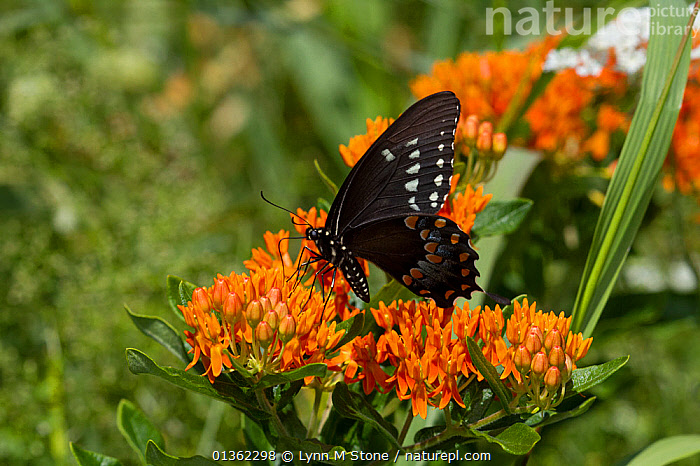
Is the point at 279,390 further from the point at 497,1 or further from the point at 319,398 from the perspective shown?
the point at 497,1

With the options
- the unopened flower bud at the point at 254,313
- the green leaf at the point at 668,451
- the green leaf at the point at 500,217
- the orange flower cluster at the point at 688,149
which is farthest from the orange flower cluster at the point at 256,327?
the orange flower cluster at the point at 688,149

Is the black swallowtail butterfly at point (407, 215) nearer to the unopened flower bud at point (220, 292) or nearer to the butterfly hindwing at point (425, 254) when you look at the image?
the butterfly hindwing at point (425, 254)

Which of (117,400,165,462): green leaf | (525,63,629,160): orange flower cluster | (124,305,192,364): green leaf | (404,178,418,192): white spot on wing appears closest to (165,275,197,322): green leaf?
(124,305,192,364): green leaf

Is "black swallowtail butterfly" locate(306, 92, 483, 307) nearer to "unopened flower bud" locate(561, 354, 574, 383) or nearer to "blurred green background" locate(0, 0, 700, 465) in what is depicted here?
"unopened flower bud" locate(561, 354, 574, 383)

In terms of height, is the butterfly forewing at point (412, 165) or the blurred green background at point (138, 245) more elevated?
the butterfly forewing at point (412, 165)

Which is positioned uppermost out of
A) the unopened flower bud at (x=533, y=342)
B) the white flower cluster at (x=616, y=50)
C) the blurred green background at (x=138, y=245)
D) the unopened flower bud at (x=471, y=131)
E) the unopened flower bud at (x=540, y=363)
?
the white flower cluster at (x=616, y=50)

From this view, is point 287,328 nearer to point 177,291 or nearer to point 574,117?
point 177,291

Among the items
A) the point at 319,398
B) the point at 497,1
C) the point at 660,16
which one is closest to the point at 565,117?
the point at 497,1
